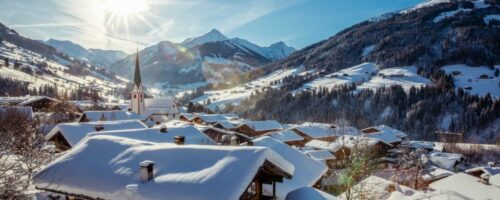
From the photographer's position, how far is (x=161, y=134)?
24.7 metres

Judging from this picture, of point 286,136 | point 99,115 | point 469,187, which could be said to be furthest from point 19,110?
point 469,187

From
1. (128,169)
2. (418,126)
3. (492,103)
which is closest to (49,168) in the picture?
(128,169)

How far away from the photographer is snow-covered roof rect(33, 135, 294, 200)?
9.81m

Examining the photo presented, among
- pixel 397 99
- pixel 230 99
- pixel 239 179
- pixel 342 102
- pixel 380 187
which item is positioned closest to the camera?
pixel 239 179

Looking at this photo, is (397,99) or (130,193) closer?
(130,193)

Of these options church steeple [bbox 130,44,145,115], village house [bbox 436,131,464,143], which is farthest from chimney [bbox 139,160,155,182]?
village house [bbox 436,131,464,143]

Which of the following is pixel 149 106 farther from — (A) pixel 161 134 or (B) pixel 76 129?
(A) pixel 161 134

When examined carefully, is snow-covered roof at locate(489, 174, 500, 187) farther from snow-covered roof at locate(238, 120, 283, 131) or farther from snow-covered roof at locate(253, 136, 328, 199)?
snow-covered roof at locate(238, 120, 283, 131)

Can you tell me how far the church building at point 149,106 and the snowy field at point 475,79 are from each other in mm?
106544

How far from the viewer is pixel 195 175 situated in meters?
10.2

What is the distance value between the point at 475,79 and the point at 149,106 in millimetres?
125325

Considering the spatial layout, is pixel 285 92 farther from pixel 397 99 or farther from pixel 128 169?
pixel 128 169

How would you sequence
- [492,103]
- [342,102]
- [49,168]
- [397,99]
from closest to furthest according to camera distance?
1. [49,168]
2. [492,103]
3. [397,99]
4. [342,102]

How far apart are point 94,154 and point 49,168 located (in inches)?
A: 64.1
